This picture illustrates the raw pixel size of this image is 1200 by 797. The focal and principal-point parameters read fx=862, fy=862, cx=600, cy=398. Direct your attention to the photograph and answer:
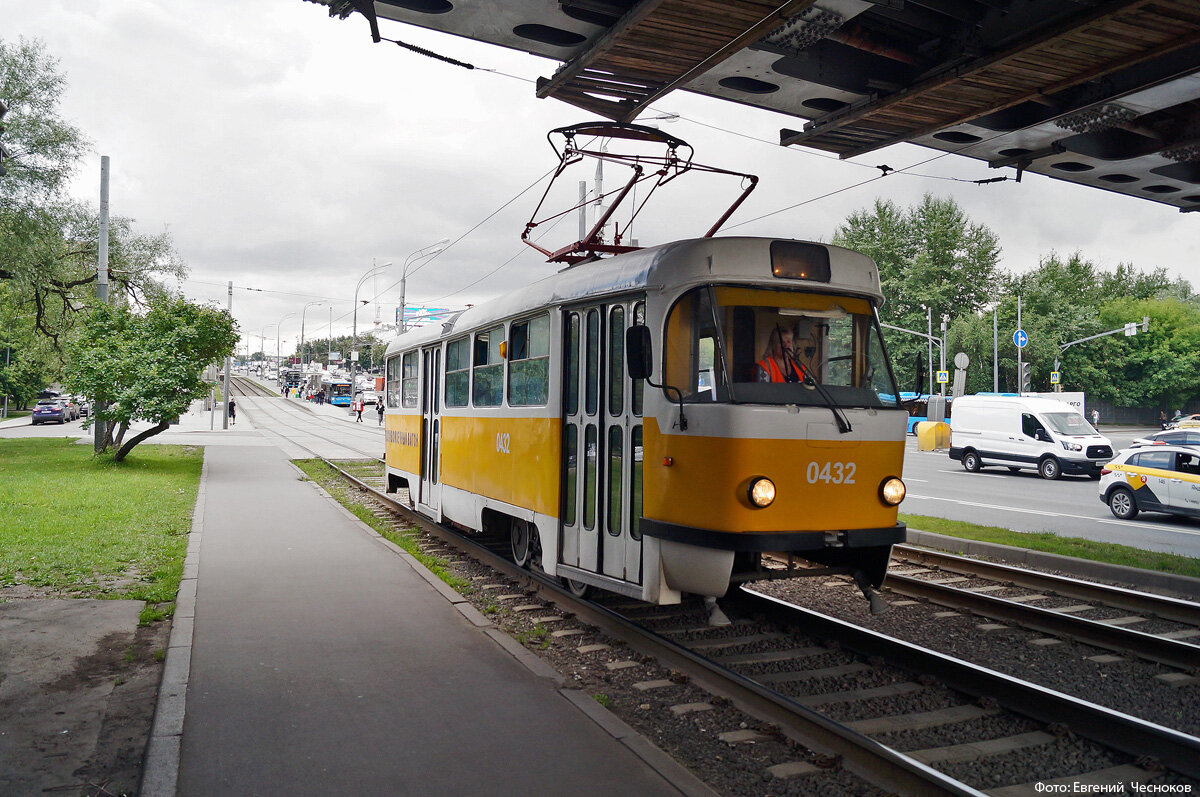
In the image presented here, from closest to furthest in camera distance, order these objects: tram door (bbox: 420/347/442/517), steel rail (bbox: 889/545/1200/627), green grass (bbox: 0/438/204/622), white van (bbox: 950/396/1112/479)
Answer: steel rail (bbox: 889/545/1200/627), green grass (bbox: 0/438/204/622), tram door (bbox: 420/347/442/517), white van (bbox: 950/396/1112/479)

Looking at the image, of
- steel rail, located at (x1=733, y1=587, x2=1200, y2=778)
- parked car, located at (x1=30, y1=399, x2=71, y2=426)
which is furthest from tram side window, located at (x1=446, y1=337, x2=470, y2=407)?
parked car, located at (x1=30, y1=399, x2=71, y2=426)

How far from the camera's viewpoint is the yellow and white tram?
20.0 ft

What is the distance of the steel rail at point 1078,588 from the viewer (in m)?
8.18

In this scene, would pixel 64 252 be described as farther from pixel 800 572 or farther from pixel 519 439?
pixel 800 572

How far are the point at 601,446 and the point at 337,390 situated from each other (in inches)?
3348

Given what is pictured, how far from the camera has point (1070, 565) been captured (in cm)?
1050

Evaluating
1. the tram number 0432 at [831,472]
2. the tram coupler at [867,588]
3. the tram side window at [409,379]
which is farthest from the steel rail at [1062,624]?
the tram side window at [409,379]

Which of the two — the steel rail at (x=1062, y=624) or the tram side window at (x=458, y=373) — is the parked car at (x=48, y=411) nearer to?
the tram side window at (x=458, y=373)

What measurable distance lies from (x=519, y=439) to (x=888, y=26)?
4.98 metres

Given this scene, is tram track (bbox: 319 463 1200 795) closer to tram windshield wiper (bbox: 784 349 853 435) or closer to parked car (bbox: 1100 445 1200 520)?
tram windshield wiper (bbox: 784 349 853 435)

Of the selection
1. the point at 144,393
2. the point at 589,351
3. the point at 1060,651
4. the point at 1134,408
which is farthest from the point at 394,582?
the point at 1134,408

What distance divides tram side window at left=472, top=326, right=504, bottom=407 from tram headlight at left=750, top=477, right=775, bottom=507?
3872mm

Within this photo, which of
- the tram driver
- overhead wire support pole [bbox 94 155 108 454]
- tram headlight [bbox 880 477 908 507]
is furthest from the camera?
overhead wire support pole [bbox 94 155 108 454]

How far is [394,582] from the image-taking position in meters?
9.09
